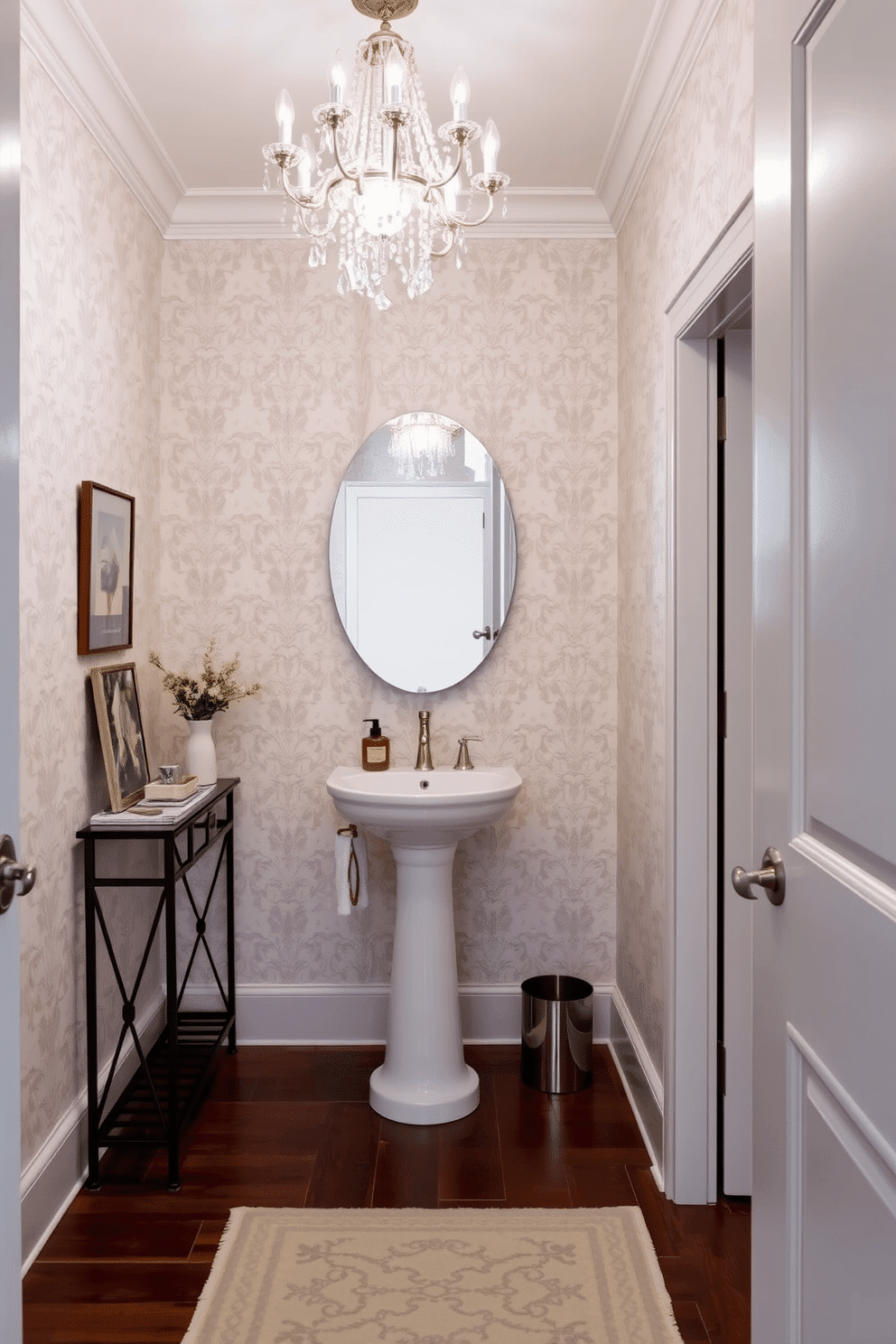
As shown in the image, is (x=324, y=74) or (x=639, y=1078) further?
(x=639, y=1078)

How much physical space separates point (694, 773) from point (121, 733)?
1408mm

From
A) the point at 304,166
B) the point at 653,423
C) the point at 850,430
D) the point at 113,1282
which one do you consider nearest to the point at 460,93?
the point at 304,166

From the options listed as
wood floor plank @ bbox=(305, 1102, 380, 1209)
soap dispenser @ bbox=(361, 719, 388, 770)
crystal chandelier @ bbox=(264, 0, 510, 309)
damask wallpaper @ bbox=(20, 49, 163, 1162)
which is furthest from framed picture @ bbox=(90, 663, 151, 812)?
crystal chandelier @ bbox=(264, 0, 510, 309)

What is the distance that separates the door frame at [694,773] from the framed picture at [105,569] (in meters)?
1.36

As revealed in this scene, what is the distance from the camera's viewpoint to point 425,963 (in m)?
2.75

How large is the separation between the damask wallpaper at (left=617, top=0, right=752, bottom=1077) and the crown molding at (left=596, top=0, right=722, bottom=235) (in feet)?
0.12

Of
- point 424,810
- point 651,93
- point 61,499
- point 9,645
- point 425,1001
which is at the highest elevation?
point 651,93

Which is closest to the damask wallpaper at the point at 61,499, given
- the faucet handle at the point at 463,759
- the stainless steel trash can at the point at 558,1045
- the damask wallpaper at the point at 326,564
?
the damask wallpaper at the point at 326,564

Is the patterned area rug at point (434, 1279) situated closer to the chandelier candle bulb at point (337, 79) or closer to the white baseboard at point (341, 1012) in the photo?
the white baseboard at point (341, 1012)

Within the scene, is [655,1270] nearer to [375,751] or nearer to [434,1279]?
[434,1279]

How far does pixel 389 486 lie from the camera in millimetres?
3137

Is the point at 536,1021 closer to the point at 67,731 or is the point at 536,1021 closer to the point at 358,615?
the point at 358,615

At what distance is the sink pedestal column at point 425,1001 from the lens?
8.91ft

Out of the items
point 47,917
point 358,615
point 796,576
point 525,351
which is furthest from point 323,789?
point 796,576
